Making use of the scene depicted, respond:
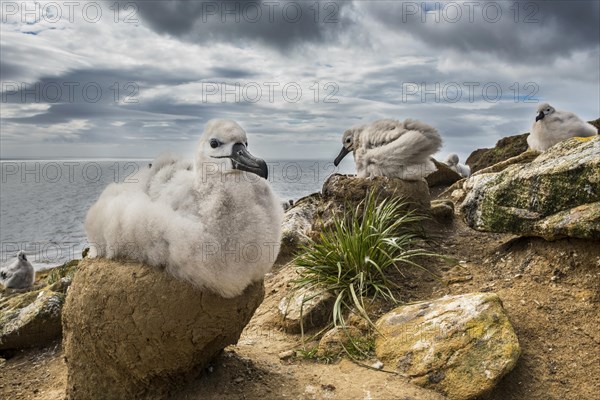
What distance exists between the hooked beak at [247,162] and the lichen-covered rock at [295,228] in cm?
480

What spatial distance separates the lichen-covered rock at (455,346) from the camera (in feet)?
16.5

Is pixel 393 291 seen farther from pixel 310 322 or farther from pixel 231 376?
pixel 231 376

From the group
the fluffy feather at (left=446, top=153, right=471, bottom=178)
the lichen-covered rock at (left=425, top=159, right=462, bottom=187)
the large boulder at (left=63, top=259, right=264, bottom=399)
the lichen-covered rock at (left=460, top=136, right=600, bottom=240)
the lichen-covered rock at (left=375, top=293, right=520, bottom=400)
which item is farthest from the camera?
the fluffy feather at (left=446, top=153, right=471, bottom=178)

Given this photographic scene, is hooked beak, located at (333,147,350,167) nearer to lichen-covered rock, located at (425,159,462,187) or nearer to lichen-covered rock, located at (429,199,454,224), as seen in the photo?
lichen-covered rock, located at (429,199,454,224)

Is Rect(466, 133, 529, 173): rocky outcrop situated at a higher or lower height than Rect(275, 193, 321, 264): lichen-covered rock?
higher

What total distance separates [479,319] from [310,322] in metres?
2.07

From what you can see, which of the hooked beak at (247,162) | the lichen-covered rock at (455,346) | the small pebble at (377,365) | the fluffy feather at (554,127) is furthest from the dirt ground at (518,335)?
the fluffy feather at (554,127)

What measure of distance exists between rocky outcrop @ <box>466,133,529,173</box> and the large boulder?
13.2 meters

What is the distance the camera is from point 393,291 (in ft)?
22.6

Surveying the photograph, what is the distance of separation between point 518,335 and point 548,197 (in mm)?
1817

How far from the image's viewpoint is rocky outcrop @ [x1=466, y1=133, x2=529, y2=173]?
16125 millimetres

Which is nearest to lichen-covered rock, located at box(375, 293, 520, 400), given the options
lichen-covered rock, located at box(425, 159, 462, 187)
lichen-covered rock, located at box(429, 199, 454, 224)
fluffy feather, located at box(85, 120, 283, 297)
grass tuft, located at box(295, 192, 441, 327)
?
grass tuft, located at box(295, 192, 441, 327)

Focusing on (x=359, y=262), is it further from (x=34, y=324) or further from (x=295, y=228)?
(x=34, y=324)

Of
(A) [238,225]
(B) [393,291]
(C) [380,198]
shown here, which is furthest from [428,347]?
(C) [380,198]
